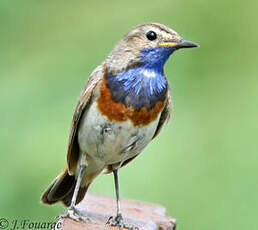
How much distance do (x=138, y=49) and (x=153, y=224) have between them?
1019 mm

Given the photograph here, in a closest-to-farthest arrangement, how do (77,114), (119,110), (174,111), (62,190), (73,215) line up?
(73,215)
(119,110)
(77,114)
(62,190)
(174,111)

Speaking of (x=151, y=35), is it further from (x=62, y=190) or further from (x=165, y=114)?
(x=62, y=190)

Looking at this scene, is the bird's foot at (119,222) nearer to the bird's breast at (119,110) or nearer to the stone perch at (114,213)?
the stone perch at (114,213)

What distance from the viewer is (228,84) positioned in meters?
9.45

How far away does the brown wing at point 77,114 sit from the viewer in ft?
24.2

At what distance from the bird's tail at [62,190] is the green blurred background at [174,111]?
0.13 meters

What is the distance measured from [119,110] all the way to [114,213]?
2.29 feet

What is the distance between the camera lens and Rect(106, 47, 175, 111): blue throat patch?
7301 mm

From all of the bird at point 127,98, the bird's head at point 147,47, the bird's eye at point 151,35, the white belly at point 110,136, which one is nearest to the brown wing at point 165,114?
the bird at point 127,98

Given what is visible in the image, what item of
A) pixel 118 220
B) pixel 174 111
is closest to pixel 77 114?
pixel 118 220

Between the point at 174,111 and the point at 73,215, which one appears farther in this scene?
the point at 174,111

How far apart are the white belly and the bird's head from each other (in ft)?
→ 0.97

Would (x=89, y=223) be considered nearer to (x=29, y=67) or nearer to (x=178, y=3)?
(x=29, y=67)

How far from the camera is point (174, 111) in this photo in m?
8.62
